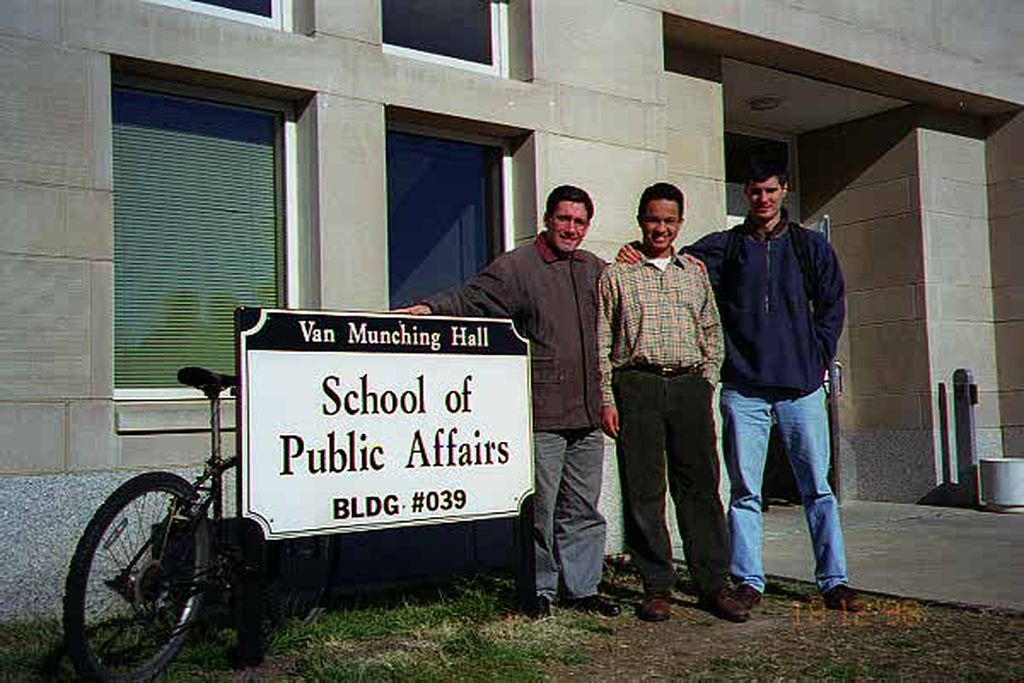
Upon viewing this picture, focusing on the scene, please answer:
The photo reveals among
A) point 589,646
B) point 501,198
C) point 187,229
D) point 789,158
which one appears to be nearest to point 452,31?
point 501,198

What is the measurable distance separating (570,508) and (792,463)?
1.05 metres

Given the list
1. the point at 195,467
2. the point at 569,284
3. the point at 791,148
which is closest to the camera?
the point at 569,284

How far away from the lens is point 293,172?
6605mm

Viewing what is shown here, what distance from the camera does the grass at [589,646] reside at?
452 cm

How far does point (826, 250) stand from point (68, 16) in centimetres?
363

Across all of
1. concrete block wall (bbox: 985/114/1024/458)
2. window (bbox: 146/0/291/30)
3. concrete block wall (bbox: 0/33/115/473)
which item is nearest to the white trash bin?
concrete block wall (bbox: 985/114/1024/458)

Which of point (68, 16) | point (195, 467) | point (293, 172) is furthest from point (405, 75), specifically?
point (195, 467)

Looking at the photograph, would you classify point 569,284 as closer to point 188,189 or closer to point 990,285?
point 188,189

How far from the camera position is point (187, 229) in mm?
6242

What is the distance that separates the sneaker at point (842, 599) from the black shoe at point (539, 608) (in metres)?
1.29

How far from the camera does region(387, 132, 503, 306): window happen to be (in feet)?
23.4

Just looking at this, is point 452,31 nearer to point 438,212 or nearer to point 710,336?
point 438,212

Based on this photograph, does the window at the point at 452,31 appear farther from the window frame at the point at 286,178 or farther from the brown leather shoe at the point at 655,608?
the brown leather shoe at the point at 655,608

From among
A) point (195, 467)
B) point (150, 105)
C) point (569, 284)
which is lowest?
point (195, 467)
